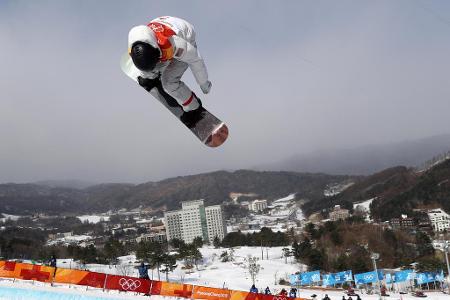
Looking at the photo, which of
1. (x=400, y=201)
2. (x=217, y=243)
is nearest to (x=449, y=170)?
(x=400, y=201)

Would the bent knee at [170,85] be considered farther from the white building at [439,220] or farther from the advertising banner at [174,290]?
the white building at [439,220]

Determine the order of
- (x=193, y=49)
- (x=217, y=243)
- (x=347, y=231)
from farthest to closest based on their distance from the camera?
(x=217, y=243) < (x=347, y=231) < (x=193, y=49)

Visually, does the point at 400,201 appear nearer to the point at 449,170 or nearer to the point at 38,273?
the point at 449,170

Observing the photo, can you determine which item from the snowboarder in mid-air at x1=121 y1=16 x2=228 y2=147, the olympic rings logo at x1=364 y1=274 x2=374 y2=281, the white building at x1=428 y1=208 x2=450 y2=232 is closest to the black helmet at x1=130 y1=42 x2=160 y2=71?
the snowboarder in mid-air at x1=121 y1=16 x2=228 y2=147

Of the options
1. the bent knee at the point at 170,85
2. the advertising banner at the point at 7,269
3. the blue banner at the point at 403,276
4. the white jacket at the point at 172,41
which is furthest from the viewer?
the blue banner at the point at 403,276

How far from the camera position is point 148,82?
28.4ft

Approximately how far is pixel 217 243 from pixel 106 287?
10795 cm

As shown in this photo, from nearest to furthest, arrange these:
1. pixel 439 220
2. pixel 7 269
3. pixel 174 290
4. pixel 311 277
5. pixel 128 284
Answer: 1. pixel 128 284
2. pixel 174 290
3. pixel 7 269
4. pixel 311 277
5. pixel 439 220

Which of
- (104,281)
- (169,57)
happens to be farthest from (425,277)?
(169,57)

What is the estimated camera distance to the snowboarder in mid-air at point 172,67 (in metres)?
7.30

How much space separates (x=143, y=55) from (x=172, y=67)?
51.1 inches

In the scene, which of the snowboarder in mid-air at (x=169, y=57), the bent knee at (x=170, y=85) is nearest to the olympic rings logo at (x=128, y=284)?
the snowboarder in mid-air at (x=169, y=57)

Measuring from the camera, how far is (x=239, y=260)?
9781 cm

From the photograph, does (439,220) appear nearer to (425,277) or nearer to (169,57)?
(425,277)
